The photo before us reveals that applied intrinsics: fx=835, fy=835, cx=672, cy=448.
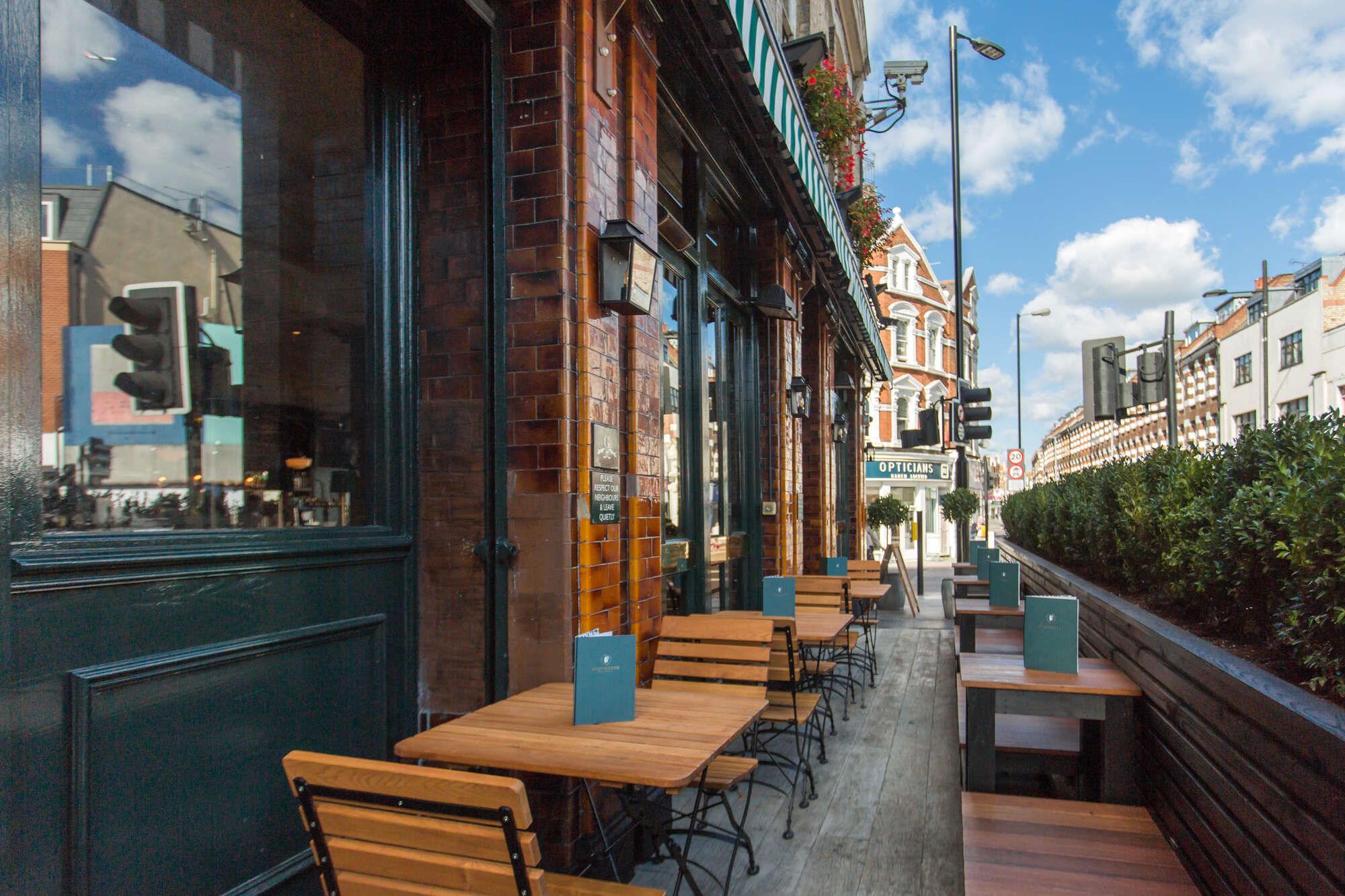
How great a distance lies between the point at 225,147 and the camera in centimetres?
278

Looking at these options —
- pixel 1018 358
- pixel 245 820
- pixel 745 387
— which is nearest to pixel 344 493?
pixel 245 820

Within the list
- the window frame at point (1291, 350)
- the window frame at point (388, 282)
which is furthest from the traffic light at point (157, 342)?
the window frame at point (1291, 350)

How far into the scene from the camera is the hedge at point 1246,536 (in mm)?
2213

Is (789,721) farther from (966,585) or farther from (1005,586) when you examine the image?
(966,585)

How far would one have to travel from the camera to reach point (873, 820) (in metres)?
4.04

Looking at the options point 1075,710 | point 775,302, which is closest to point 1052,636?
point 1075,710

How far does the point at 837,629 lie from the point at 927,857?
1487mm

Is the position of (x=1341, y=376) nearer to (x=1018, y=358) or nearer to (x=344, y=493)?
(x=1018, y=358)

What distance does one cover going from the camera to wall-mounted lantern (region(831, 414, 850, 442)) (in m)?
11.5

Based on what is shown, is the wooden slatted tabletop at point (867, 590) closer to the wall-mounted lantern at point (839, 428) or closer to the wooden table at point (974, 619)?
the wooden table at point (974, 619)

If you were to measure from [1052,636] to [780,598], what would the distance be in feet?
5.83

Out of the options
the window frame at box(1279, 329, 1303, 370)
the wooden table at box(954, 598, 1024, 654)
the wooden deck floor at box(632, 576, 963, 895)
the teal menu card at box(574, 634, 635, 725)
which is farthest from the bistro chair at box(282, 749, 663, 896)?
the window frame at box(1279, 329, 1303, 370)

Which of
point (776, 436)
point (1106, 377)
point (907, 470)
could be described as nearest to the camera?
point (1106, 377)

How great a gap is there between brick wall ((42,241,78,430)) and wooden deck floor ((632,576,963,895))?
8.91 feet
